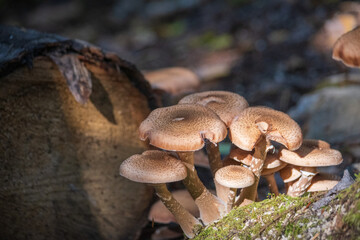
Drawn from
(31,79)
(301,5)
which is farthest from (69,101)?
(301,5)

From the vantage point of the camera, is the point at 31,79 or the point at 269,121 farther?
the point at 31,79


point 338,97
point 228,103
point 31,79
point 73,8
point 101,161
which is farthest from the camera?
point 73,8

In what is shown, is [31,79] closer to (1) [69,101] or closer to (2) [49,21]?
(1) [69,101]

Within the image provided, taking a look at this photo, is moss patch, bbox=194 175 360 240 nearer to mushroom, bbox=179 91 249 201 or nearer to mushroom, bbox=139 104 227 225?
mushroom, bbox=179 91 249 201

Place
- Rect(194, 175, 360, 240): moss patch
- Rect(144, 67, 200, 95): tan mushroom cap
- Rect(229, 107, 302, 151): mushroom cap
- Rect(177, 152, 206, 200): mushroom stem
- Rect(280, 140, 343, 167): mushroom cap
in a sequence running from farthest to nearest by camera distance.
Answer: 1. Rect(144, 67, 200, 95): tan mushroom cap
2. Rect(177, 152, 206, 200): mushroom stem
3. Rect(280, 140, 343, 167): mushroom cap
4. Rect(229, 107, 302, 151): mushroom cap
5. Rect(194, 175, 360, 240): moss patch

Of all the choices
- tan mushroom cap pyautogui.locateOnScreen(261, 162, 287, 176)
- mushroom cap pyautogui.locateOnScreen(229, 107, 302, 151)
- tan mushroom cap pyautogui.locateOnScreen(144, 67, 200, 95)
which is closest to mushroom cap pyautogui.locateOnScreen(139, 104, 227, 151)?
mushroom cap pyautogui.locateOnScreen(229, 107, 302, 151)

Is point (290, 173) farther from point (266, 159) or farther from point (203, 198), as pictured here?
point (203, 198)

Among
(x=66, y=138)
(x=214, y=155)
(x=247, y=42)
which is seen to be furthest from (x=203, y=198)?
(x=247, y=42)
